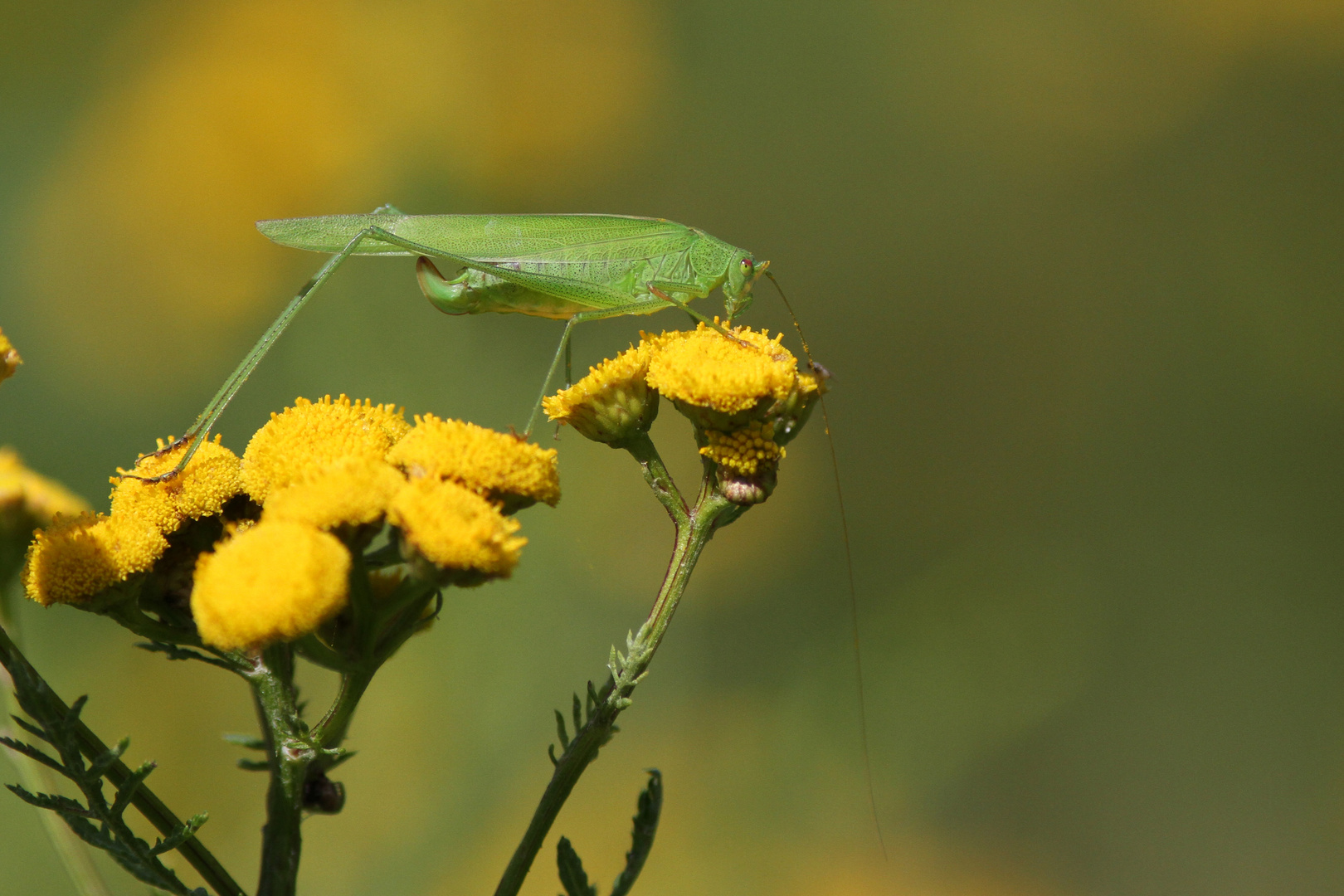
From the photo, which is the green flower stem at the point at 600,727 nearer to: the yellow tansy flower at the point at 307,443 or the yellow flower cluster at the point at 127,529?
the yellow tansy flower at the point at 307,443

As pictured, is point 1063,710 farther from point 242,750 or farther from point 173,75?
point 173,75

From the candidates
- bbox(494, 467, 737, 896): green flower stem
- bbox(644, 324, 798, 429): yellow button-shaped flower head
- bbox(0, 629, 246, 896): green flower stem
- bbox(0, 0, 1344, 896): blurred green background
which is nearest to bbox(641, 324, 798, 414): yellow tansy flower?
bbox(644, 324, 798, 429): yellow button-shaped flower head

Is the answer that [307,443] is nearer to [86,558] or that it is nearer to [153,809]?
[86,558]

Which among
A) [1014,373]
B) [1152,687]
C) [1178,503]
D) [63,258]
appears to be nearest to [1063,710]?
[1152,687]

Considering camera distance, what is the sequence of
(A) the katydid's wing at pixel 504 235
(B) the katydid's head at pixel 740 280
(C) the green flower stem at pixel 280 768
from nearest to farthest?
(C) the green flower stem at pixel 280 768
(A) the katydid's wing at pixel 504 235
(B) the katydid's head at pixel 740 280

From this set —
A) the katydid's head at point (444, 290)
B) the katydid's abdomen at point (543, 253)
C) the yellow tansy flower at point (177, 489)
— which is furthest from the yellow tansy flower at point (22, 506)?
the katydid's head at point (444, 290)
